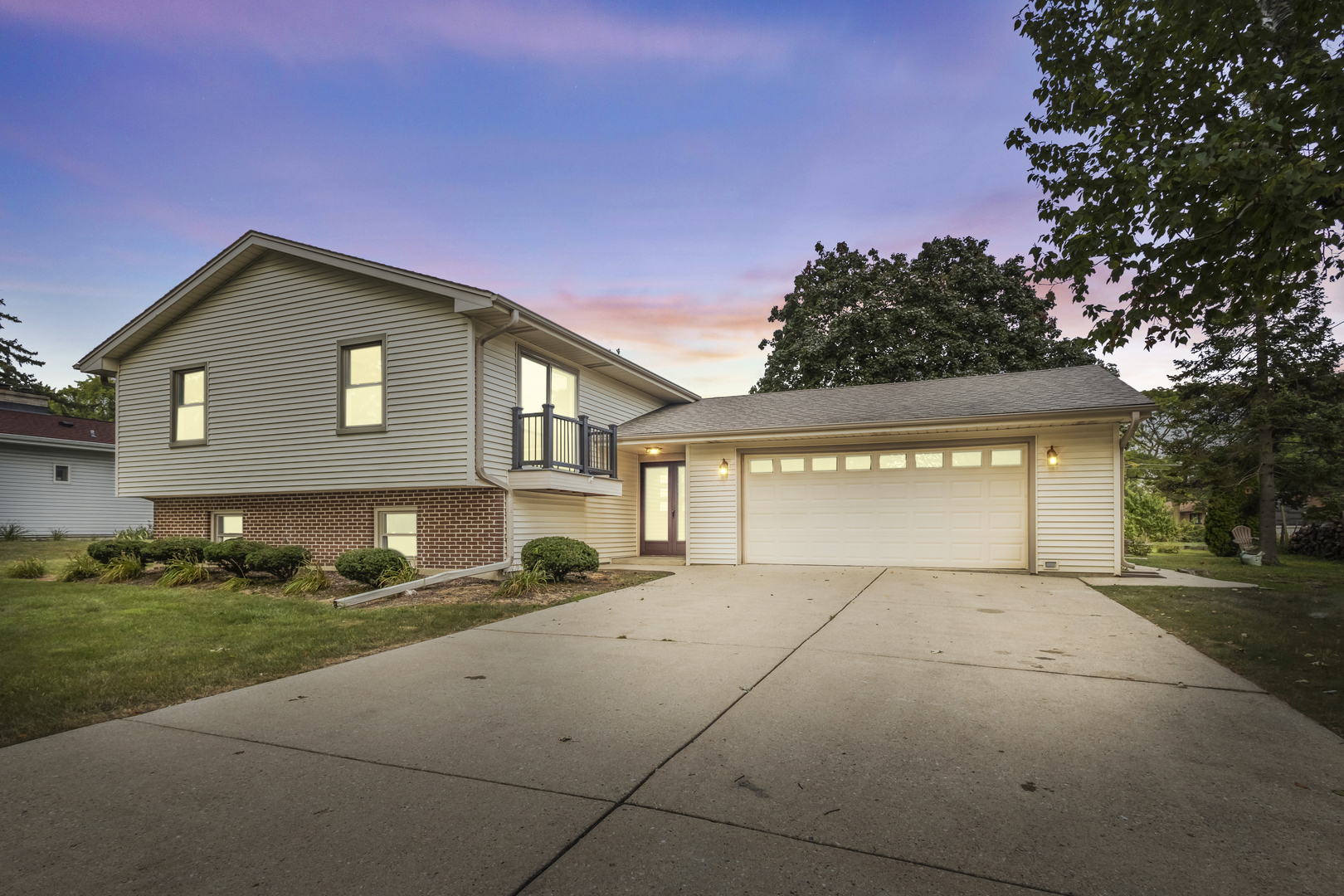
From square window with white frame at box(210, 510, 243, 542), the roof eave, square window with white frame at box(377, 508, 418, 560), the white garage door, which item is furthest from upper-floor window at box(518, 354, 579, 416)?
square window with white frame at box(210, 510, 243, 542)

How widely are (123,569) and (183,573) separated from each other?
127 centimetres

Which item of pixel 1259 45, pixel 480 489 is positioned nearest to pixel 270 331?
pixel 480 489

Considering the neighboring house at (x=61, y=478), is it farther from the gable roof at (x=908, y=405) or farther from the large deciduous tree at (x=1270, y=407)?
the large deciduous tree at (x=1270, y=407)

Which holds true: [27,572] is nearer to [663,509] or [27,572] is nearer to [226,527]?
[226,527]

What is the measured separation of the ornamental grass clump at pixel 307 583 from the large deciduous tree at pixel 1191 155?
392 inches

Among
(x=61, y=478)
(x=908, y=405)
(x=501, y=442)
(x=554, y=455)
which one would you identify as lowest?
(x=61, y=478)

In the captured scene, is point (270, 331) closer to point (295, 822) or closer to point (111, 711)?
point (111, 711)

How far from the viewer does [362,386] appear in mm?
11422

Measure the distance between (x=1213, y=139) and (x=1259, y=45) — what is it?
2597 millimetres

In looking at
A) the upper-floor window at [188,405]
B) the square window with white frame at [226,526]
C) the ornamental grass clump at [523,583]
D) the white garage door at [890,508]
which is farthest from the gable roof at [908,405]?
the upper-floor window at [188,405]

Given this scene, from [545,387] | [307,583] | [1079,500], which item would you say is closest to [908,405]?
[1079,500]

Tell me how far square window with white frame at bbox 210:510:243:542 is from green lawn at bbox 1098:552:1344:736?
1502 cm

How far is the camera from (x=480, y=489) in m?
10.9

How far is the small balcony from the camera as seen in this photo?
10.9m
